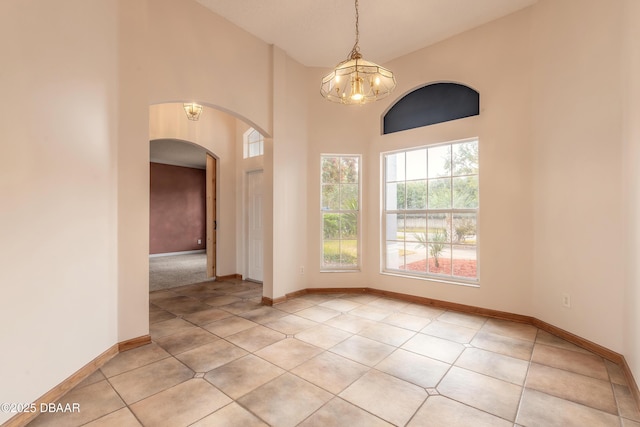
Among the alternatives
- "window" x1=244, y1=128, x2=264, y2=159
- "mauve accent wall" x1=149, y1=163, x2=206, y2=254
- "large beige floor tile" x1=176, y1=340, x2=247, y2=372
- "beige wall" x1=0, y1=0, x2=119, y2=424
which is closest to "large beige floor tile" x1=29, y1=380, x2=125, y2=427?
"beige wall" x1=0, y1=0, x2=119, y2=424

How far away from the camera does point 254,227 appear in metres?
5.75

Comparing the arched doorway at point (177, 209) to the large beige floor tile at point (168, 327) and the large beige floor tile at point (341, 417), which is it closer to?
the large beige floor tile at point (168, 327)

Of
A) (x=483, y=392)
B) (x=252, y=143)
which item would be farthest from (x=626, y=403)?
(x=252, y=143)

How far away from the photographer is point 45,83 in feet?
6.36

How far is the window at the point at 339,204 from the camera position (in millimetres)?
4816

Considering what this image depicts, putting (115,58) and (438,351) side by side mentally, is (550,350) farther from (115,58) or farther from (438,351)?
(115,58)

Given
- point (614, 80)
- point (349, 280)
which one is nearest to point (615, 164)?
point (614, 80)

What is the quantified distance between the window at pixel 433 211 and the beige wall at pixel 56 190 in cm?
354

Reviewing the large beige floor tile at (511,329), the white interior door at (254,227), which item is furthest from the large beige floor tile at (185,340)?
the large beige floor tile at (511,329)

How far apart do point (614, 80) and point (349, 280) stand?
3793 millimetres

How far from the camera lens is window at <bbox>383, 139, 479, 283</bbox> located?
3844mm

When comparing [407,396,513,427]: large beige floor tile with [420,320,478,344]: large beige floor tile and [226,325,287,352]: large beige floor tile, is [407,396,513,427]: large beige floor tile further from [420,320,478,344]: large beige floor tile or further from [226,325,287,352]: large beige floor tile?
[226,325,287,352]: large beige floor tile

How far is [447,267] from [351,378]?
2.38 metres

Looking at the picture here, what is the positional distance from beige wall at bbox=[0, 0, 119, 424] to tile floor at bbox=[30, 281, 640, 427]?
0.38m
